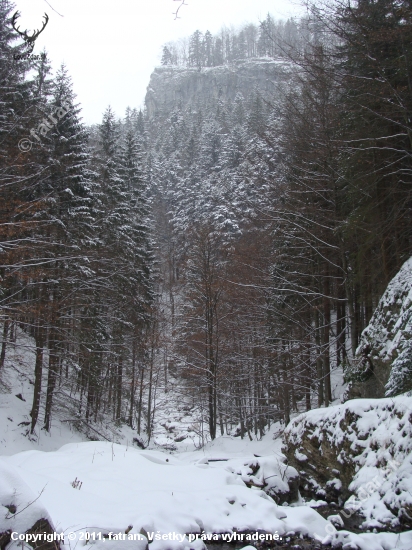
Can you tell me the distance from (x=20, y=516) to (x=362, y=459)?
5517mm

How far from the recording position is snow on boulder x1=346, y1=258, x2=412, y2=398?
6.59 metres

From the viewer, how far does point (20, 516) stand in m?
2.71

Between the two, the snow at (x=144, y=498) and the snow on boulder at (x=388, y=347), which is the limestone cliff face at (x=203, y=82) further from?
the snow at (x=144, y=498)

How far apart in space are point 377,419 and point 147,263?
730 inches

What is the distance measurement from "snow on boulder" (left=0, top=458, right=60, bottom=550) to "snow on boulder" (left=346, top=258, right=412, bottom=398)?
232 inches

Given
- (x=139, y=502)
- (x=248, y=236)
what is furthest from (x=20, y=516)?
(x=248, y=236)

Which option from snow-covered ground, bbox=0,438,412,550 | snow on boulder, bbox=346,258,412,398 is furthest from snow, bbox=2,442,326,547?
snow on boulder, bbox=346,258,412,398

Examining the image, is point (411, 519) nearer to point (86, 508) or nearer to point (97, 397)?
point (86, 508)

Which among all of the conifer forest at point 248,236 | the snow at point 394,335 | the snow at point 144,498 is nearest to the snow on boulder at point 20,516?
the snow at point 144,498

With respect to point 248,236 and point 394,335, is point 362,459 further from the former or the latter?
point 248,236

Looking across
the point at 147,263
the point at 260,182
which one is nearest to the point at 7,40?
the point at 260,182

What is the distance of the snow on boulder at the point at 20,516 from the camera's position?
2606 mm

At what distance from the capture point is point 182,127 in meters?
69.2

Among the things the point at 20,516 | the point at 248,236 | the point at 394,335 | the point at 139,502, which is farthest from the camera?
the point at 248,236
